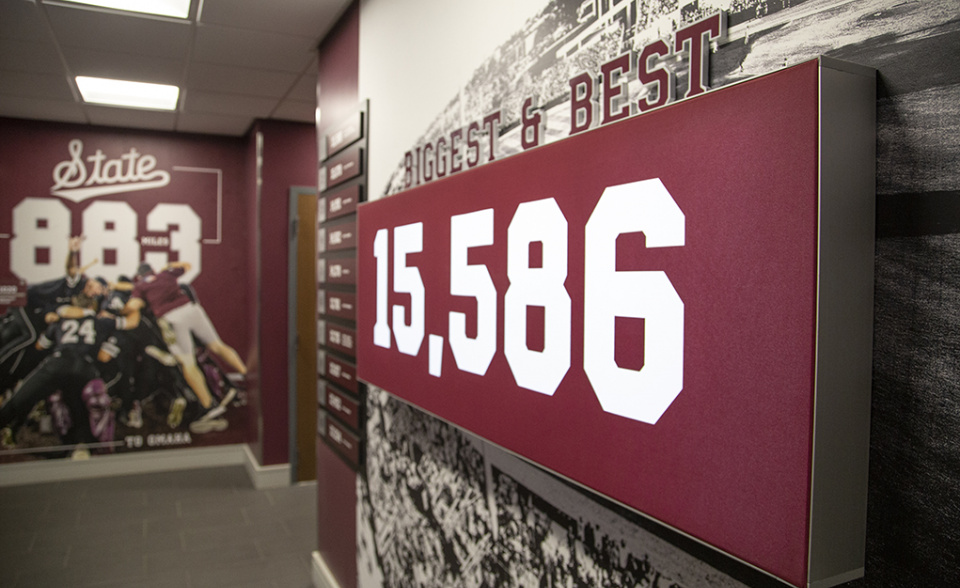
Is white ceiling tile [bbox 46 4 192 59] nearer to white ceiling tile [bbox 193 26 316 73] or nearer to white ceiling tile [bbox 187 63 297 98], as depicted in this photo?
white ceiling tile [bbox 193 26 316 73]

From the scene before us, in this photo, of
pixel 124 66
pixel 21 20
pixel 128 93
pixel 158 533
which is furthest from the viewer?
pixel 128 93

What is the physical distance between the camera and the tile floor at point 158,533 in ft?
11.0

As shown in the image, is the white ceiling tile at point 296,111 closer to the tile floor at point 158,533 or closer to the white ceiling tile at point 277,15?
the white ceiling tile at point 277,15

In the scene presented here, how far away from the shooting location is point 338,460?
3061 millimetres

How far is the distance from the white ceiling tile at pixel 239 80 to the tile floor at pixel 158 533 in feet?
9.15

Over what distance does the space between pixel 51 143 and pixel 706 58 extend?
5.55 meters

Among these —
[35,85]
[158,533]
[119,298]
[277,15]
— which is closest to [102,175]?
[119,298]

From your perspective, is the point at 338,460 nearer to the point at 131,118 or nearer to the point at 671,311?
the point at 671,311

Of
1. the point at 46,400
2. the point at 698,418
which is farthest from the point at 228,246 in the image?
the point at 698,418

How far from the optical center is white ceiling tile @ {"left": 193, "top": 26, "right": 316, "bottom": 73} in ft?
10.4

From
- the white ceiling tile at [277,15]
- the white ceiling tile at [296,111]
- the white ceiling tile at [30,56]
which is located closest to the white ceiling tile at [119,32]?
the white ceiling tile at [30,56]

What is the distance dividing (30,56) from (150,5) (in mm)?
1190

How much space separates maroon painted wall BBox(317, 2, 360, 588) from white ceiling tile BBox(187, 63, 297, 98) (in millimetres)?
623

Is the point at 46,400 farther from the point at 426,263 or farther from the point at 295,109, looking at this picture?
the point at 426,263
